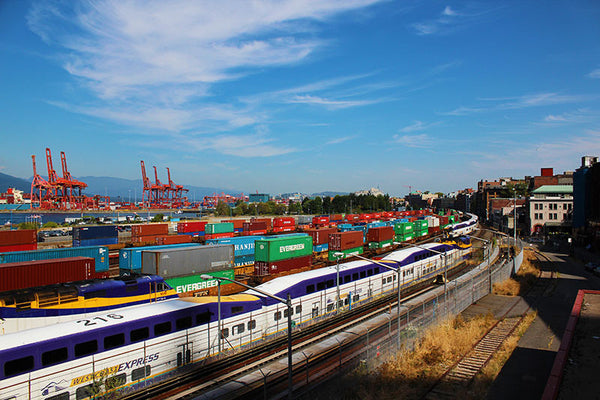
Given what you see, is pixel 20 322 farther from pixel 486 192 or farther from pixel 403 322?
pixel 486 192

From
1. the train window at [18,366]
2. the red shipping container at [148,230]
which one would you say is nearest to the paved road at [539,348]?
the train window at [18,366]

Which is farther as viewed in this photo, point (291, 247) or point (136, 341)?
point (291, 247)

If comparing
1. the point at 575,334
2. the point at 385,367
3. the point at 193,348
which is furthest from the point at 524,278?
the point at 193,348

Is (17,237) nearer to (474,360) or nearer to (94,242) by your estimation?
(94,242)

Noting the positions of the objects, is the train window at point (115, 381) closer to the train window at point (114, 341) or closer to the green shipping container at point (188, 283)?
the train window at point (114, 341)

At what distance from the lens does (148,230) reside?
68.6 meters

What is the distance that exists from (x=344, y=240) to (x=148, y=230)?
39316 mm

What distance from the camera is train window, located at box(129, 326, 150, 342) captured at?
17688 mm

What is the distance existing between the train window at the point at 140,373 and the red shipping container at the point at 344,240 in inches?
1306

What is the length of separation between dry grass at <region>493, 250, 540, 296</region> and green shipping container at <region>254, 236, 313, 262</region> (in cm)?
2192

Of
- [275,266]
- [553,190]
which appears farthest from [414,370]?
[553,190]

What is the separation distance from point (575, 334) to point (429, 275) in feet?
89.2

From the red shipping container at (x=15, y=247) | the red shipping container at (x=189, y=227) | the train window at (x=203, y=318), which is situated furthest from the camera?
the red shipping container at (x=189, y=227)

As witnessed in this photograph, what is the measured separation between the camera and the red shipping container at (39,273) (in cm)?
2512
